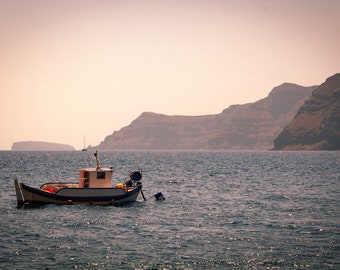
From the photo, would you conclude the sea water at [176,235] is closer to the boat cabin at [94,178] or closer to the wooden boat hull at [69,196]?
the wooden boat hull at [69,196]

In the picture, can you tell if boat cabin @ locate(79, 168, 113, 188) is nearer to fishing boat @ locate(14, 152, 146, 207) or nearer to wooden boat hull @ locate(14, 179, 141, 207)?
fishing boat @ locate(14, 152, 146, 207)

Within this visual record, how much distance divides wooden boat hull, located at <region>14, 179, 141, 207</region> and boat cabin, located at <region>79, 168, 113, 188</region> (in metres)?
0.85

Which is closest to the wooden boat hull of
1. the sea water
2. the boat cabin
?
the boat cabin

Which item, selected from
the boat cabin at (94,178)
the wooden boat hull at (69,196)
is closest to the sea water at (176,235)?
the wooden boat hull at (69,196)

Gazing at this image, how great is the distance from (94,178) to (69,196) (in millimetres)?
2954

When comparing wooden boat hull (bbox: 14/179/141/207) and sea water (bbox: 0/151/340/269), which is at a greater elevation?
wooden boat hull (bbox: 14/179/141/207)

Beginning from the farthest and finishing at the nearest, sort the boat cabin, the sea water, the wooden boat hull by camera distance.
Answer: the boat cabin
the wooden boat hull
the sea water

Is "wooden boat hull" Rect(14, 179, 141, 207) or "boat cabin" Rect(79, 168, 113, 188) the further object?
"boat cabin" Rect(79, 168, 113, 188)

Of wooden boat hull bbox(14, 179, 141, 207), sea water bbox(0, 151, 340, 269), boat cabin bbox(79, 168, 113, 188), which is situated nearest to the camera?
sea water bbox(0, 151, 340, 269)

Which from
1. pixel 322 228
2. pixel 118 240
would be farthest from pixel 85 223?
pixel 322 228

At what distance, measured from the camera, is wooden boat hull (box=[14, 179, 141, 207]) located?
4403 centimetres

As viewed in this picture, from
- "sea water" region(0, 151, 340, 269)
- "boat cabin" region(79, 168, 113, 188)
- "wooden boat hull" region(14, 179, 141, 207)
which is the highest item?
"boat cabin" region(79, 168, 113, 188)

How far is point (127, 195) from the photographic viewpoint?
4688 cm

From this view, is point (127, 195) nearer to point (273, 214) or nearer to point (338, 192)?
point (273, 214)
